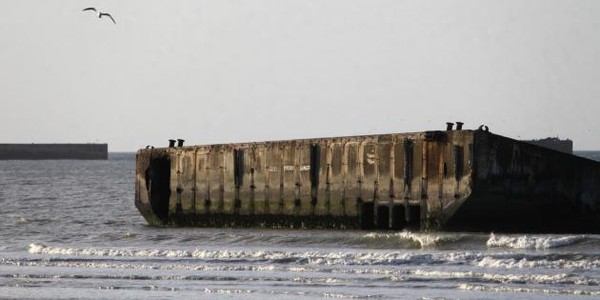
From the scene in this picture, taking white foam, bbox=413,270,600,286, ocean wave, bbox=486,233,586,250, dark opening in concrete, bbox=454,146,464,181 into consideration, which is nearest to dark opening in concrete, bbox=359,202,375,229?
dark opening in concrete, bbox=454,146,464,181

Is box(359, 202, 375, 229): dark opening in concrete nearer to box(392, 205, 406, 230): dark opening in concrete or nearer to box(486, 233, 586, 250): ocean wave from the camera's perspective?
box(392, 205, 406, 230): dark opening in concrete

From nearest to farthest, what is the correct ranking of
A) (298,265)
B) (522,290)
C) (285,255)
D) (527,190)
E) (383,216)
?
(522,290) → (298,265) → (285,255) → (527,190) → (383,216)

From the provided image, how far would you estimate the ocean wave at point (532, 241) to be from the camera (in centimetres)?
3141

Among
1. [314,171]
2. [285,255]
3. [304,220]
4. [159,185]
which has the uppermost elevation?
[314,171]

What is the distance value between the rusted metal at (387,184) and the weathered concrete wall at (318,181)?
3 centimetres

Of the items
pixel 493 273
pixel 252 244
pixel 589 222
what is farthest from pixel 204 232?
pixel 493 273

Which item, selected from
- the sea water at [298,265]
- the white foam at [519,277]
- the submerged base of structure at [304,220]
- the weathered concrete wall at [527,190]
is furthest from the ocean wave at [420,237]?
the white foam at [519,277]

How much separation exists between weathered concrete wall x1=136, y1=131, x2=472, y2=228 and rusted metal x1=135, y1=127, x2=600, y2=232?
0.03 metres

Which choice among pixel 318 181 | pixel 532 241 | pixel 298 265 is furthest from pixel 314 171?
pixel 298 265

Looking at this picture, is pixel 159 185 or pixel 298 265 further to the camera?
pixel 159 185

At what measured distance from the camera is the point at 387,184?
120 feet

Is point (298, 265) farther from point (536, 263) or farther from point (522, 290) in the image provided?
point (522, 290)

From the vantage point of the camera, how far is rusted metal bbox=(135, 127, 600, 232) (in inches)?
1340

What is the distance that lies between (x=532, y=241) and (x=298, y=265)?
557 centimetres
